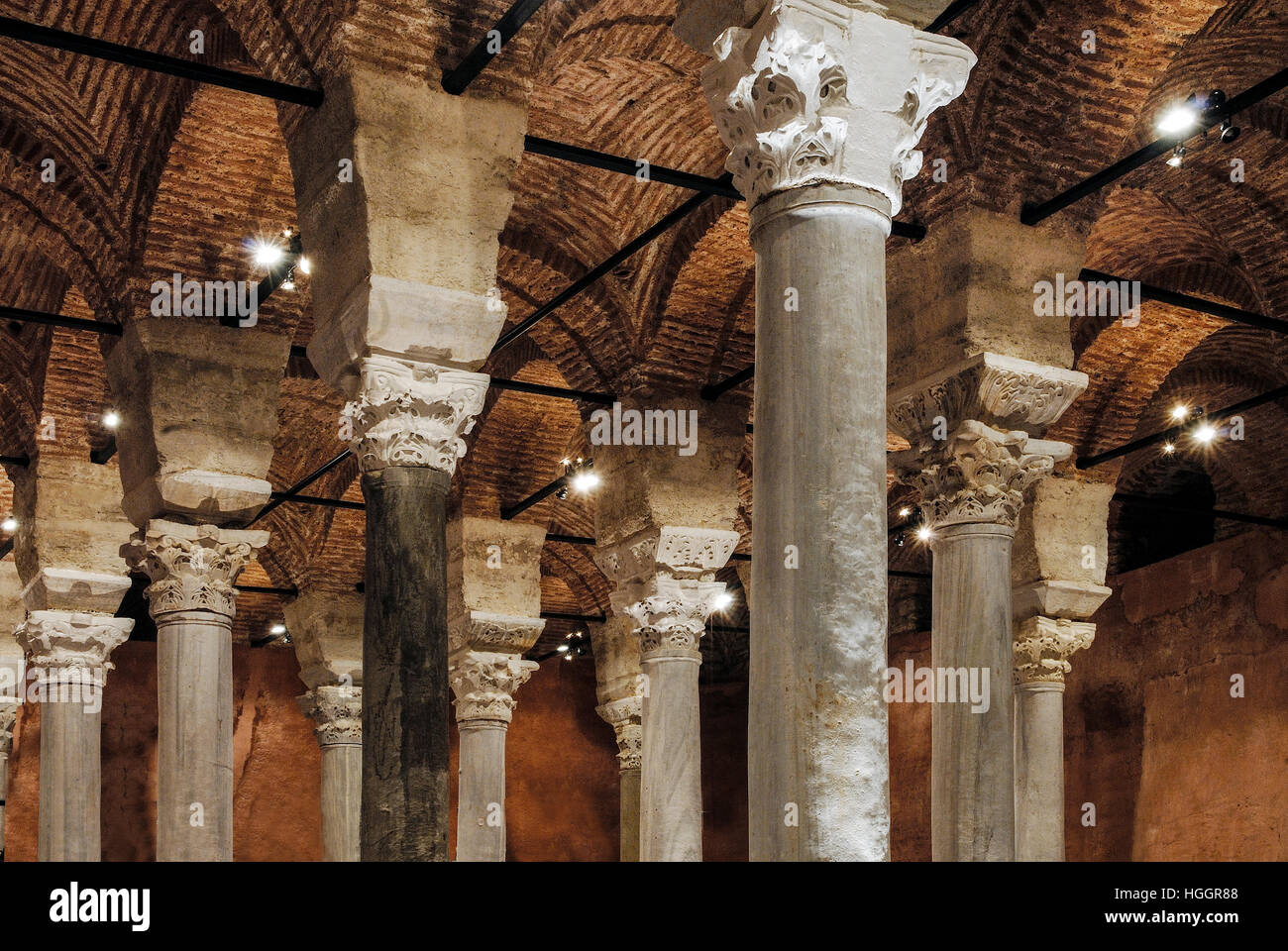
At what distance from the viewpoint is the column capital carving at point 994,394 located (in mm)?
8703

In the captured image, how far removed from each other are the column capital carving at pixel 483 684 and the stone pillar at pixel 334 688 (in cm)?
179

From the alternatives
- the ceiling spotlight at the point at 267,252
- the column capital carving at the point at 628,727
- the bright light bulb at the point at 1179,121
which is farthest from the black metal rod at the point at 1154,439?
the ceiling spotlight at the point at 267,252

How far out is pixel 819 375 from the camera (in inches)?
217

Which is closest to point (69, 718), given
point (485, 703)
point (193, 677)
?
point (193, 677)

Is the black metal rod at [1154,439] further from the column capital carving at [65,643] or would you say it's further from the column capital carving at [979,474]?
the column capital carving at [65,643]

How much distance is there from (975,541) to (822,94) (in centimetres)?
354

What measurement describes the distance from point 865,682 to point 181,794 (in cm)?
570

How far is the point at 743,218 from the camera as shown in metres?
11.4

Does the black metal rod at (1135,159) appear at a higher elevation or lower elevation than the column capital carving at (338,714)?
higher

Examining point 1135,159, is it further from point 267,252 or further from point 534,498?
point 534,498

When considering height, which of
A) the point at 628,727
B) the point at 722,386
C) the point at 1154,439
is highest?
the point at 722,386

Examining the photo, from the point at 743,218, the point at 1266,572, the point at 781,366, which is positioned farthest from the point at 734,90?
the point at 1266,572

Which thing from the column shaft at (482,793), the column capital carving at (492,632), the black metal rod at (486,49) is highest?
the black metal rod at (486,49)

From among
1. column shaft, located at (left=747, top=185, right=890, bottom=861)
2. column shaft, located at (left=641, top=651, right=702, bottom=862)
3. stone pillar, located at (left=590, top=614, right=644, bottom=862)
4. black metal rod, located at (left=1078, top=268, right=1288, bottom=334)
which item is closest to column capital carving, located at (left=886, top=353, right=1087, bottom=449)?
black metal rod, located at (left=1078, top=268, right=1288, bottom=334)
